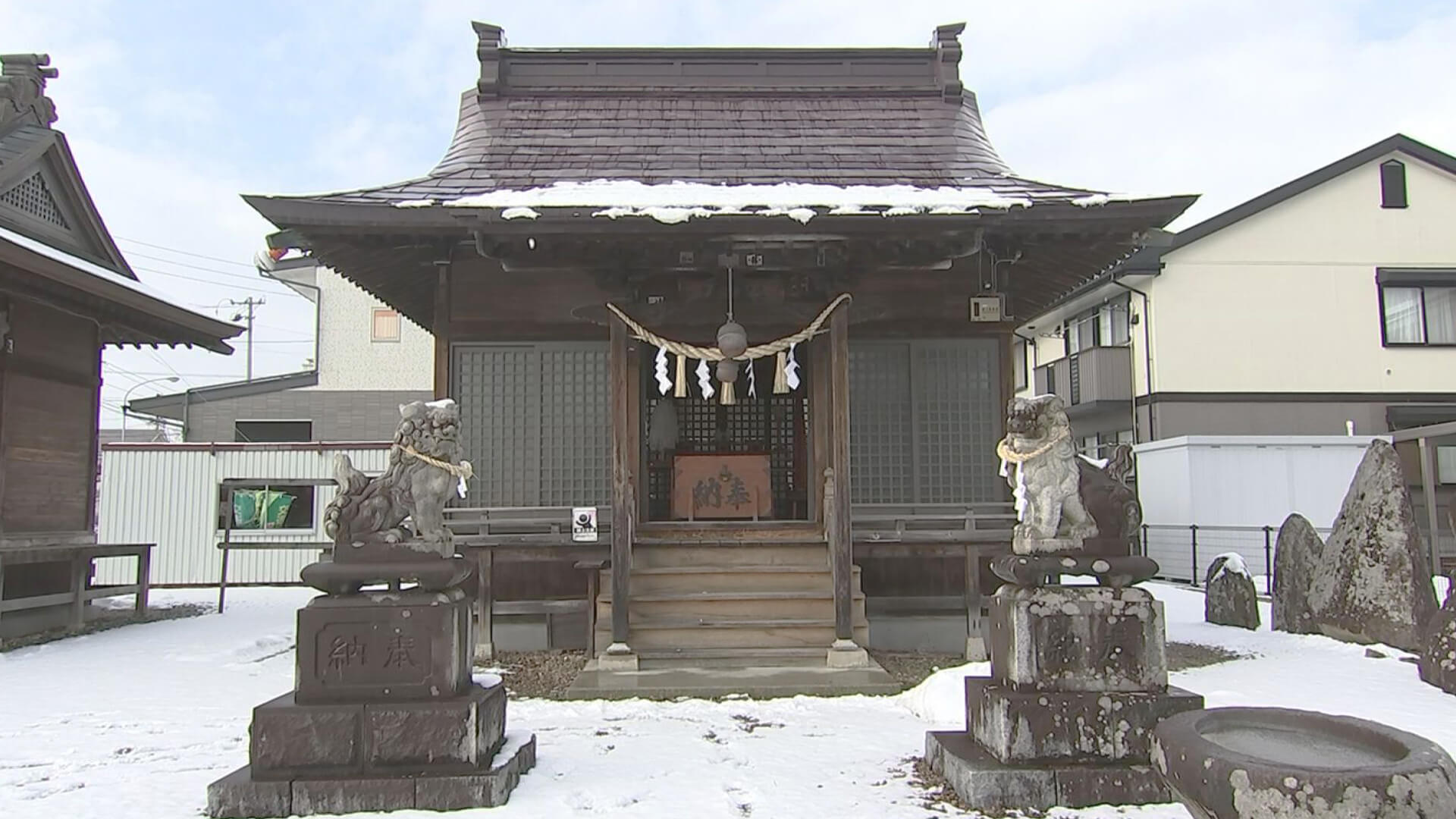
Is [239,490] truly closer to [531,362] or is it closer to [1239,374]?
[531,362]

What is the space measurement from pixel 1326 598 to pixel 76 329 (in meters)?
15.6

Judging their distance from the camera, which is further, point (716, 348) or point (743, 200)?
point (716, 348)

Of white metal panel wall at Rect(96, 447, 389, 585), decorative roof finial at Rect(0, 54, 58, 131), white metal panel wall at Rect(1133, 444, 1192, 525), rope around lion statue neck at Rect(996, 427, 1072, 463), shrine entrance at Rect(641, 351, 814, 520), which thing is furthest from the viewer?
white metal panel wall at Rect(1133, 444, 1192, 525)

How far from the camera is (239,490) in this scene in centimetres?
1647

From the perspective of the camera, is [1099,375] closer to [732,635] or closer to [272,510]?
[732,635]

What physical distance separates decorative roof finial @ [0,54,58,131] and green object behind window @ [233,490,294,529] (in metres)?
6.82

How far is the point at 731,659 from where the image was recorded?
798 cm

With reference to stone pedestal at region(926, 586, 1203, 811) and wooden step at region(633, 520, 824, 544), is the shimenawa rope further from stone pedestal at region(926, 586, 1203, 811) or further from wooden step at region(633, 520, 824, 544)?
stone pedestal at region(926, 586, 1203, 811)

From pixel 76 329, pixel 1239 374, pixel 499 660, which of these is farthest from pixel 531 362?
pixel 1239 374

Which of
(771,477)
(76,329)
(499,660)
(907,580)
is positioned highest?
(76,329)

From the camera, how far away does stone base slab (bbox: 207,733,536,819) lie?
15.0 ft

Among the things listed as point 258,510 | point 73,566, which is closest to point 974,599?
point 73,566

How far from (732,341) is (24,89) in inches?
414

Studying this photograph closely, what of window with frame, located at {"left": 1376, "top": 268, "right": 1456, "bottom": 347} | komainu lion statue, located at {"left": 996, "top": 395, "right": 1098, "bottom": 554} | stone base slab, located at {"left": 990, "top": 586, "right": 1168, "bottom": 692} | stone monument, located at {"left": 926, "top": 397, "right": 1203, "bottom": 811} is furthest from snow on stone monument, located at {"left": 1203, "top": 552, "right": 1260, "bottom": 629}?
window with frame, located at {"left": 1376, "top": 268, "right": 1456, "bottom": 347}
